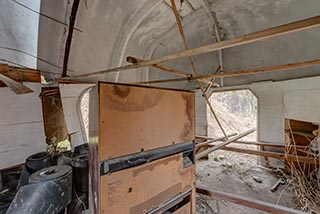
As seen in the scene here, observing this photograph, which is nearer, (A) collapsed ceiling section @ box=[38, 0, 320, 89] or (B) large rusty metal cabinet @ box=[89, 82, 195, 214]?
(B) large rusty metal cabinet @ box=[89, 82, 195, 214]

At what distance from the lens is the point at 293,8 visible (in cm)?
306

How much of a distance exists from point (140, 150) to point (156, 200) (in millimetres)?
381

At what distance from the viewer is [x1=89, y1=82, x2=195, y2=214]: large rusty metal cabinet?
854 mm

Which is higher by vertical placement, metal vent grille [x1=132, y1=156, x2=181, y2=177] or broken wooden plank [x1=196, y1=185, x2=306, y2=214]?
metal vent grille [x1=132, y1=156, x2=181, y2=177]

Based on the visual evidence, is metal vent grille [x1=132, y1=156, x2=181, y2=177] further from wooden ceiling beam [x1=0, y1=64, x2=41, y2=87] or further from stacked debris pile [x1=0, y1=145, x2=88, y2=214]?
wooden ceiling beam [x1=0, y1=64, x2=41, y2=87]

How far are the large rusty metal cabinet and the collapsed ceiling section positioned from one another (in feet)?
7.03

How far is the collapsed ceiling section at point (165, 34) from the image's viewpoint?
2566 mm

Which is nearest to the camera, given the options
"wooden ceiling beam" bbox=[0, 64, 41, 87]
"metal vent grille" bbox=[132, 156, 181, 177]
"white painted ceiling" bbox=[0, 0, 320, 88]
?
"metal vent grille" bbox=[132, 156, 181, 177]

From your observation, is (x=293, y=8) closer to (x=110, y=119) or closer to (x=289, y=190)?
(x=289, y=190)

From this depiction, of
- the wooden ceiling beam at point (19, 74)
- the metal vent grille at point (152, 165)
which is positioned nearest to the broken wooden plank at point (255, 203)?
the metal vent grille at point (152, 165)

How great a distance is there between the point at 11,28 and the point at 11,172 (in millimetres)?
2043

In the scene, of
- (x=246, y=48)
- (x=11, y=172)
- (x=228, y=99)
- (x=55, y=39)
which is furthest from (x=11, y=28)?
(x=228, y=99)

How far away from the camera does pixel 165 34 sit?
4281 mm

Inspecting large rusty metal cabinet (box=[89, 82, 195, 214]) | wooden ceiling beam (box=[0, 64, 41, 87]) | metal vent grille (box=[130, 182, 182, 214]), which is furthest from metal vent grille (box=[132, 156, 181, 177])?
wooden ceiling beam (box=[0, 64, 41, 87])
